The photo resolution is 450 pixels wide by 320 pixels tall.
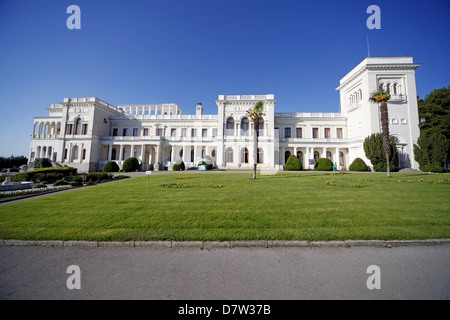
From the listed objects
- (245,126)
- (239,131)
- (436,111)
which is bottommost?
(239,131)

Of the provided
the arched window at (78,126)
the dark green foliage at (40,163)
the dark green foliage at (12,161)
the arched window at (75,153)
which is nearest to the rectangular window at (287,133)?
the arched window at (78,126)

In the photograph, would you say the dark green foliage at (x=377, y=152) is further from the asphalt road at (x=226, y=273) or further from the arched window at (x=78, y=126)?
the arched window at (x=78, y=126)

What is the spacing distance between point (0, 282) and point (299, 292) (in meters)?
4.97

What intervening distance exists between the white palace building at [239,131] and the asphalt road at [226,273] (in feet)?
83.6

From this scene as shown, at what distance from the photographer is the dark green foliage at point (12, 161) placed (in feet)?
119

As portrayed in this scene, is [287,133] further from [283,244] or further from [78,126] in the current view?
[78,126]

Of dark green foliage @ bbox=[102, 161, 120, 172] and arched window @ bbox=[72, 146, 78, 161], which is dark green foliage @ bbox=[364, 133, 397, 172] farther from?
arched window @ bbox=[72, 146, 78, 161]

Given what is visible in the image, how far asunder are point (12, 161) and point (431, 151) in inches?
3061

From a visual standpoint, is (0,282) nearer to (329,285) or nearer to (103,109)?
(329,285)

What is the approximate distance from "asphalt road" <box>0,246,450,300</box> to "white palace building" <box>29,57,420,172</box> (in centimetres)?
2548

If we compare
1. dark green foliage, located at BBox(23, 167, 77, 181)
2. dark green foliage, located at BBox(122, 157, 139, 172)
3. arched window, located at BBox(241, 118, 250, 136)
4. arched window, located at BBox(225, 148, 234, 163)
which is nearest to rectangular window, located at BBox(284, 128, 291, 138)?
arched window, located at BBox(241, 118, 250, 136)

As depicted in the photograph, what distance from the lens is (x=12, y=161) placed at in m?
37.8

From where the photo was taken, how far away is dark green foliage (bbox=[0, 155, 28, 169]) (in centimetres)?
3625

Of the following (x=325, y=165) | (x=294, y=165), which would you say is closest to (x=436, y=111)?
(x=325, y=165)
